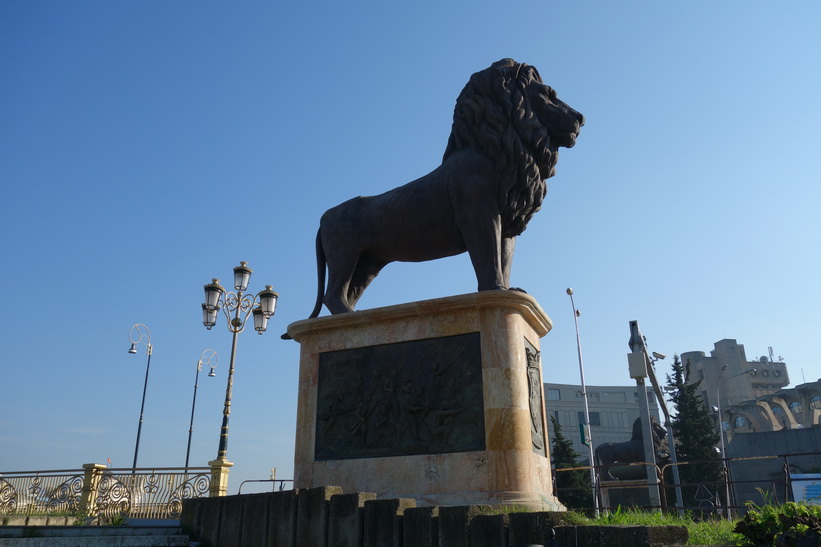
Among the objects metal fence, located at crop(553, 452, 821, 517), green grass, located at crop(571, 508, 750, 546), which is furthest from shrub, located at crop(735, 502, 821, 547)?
metal fence, located at crop(553, 452, 821, 517)

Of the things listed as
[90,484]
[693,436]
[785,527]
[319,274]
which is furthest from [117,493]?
[693,436]

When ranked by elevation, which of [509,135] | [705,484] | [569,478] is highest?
[509,135]

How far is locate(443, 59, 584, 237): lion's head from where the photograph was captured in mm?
8500

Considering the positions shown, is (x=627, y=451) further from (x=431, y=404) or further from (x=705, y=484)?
(x=431, y=404)

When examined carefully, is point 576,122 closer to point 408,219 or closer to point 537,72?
point 537,72

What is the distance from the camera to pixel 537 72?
30.5 ft

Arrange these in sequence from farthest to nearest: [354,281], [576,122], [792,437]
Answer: [792,437] < [354,281] < [576,122]

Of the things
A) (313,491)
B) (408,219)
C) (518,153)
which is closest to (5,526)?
(313,491)

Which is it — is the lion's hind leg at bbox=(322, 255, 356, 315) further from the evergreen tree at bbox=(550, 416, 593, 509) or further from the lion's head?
the evergreen tree at bbox=(550, 416, 593, 509)

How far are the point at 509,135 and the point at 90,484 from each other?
12352 millimetres

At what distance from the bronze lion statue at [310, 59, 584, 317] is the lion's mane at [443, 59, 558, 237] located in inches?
0.5

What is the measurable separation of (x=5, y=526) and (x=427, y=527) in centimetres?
600

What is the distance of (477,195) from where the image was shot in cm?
838

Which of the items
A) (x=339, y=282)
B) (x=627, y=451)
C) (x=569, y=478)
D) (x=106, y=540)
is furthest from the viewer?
(x=569, y=478)
